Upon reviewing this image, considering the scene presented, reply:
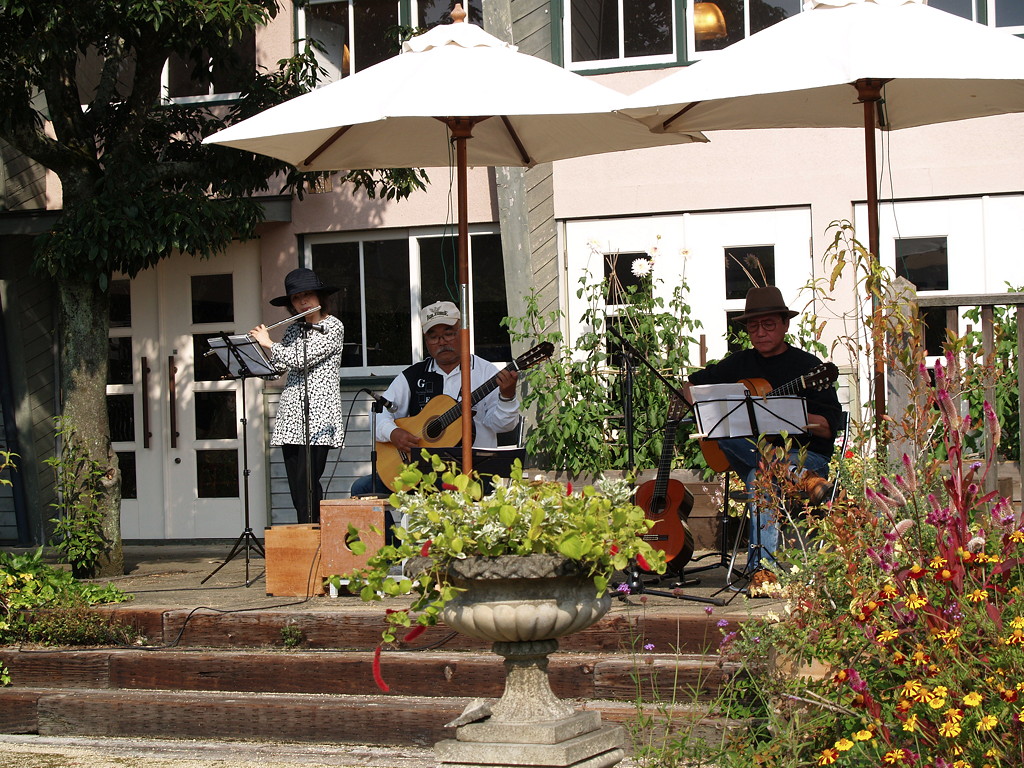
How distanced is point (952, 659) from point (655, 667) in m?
1.87

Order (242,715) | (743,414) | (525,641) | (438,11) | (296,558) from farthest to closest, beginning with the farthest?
1. (438,11)
2. (296,558)
3. (743,414)
4. (242,715)
5. (525,641)

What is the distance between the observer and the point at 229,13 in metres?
7.23

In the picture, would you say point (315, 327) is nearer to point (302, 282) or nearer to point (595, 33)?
point (302, 282)

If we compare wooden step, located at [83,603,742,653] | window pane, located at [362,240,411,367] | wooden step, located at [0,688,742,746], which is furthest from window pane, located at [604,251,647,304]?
wooden step, located at [0,688,742,746]

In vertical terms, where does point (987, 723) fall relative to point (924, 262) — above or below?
below

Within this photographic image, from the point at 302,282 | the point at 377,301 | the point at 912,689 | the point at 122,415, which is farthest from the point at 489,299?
the point at 912,689

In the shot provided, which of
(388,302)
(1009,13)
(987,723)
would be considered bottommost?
(987,723)

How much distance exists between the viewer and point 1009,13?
8906 mm

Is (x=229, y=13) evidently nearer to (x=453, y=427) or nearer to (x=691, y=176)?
(x=453, y=427)

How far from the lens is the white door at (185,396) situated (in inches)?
420

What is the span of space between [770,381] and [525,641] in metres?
3.19

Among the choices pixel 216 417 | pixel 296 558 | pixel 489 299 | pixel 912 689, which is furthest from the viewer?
pixel 216 417

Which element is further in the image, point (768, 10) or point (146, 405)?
point (146, 405)

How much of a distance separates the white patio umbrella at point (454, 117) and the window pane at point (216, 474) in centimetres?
483
